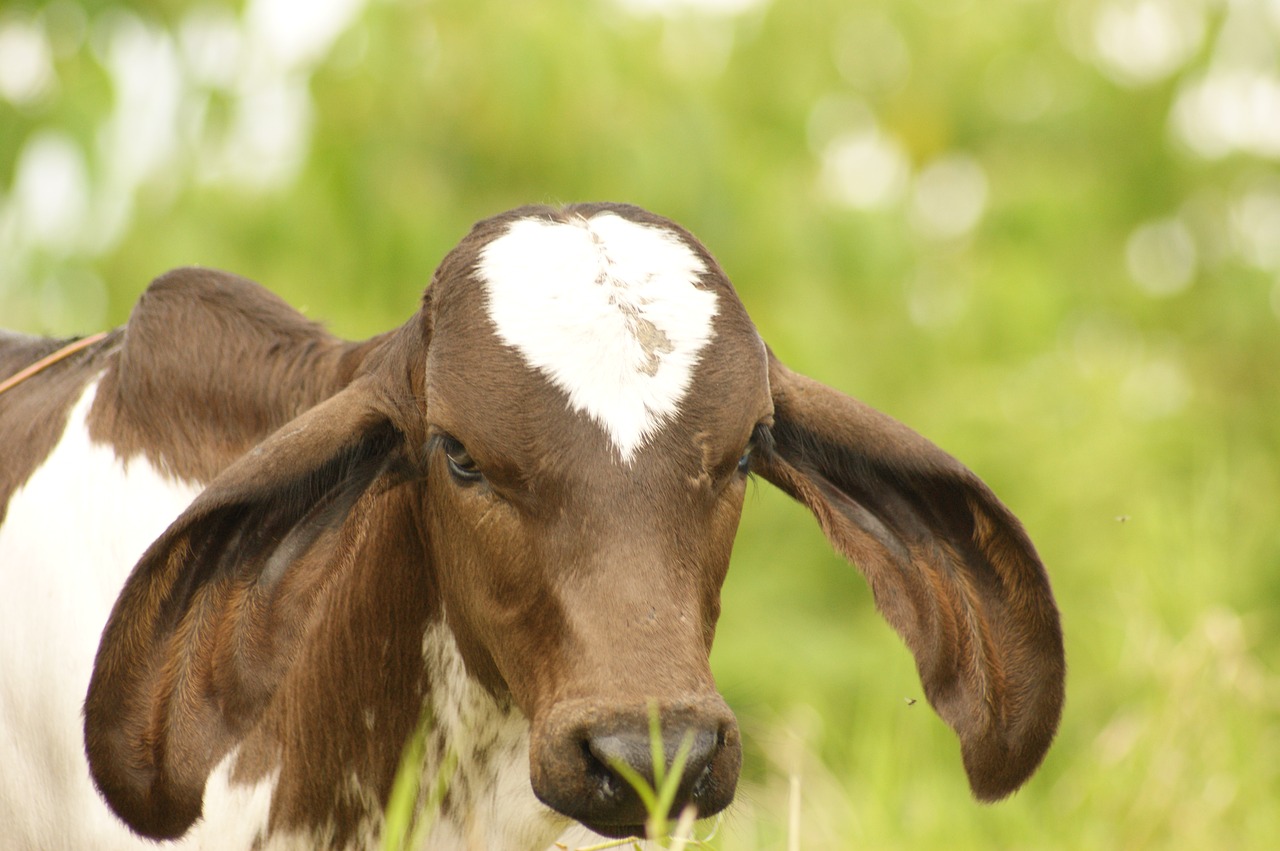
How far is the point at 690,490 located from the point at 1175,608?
5165mm

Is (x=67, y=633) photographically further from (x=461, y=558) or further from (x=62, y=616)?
(x=461, y=558)

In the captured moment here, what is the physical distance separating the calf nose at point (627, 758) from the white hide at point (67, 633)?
35.6 inches

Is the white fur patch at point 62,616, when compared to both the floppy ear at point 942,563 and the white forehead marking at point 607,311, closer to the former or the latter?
the white forehead marking at point 607,311

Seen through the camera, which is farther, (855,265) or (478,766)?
(855,265)

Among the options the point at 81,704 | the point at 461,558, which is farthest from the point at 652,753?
the point at 81,704

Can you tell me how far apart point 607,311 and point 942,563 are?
90 centimetres

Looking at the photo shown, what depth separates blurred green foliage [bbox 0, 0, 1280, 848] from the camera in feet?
21.7

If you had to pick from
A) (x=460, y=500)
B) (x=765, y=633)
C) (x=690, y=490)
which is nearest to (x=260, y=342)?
(x=460, y=500)

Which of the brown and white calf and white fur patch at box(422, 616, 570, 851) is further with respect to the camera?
white fur patch at box(422, 616, 570, 851)

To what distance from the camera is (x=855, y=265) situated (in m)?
11.7

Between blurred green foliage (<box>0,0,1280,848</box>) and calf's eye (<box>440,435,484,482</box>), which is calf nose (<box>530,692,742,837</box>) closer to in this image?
calf's eye (<box>440,435,484,482</box>)

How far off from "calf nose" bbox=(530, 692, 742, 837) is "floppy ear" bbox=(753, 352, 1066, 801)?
67cm

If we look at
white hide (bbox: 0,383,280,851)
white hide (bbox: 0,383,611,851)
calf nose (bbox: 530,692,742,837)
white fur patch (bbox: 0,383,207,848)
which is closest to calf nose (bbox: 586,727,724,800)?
calf nose (bbox: 530,692,742,837)

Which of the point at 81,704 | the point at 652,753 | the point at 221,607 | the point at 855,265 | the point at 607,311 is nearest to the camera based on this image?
the point at 652,753
